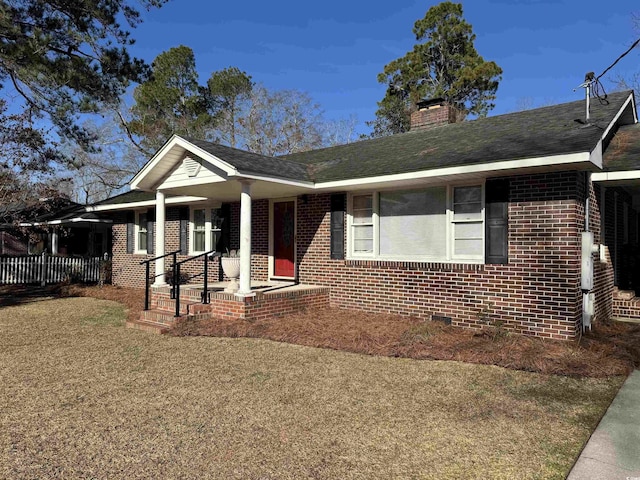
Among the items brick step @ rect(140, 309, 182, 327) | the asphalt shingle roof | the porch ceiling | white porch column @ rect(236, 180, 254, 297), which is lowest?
brick step @ rect(140, 309, 182, 327)

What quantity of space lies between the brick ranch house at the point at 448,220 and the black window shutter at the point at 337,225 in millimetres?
26

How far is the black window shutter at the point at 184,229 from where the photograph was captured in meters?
13.7

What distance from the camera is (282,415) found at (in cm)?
424

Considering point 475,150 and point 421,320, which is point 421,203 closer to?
point 475,150

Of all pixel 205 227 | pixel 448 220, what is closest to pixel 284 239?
pixel 205 227

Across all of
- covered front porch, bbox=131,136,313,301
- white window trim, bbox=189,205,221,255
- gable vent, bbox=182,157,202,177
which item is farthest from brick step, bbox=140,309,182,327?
white window trim, bbox=189,205,221,255

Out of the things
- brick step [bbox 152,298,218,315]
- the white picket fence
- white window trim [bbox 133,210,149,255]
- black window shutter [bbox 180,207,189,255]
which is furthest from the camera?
the white picket fence

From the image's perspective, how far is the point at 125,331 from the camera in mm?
8516

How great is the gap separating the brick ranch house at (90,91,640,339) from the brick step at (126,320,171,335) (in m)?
0.08

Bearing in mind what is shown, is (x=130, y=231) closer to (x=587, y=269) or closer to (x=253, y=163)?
(x=253, y=163)

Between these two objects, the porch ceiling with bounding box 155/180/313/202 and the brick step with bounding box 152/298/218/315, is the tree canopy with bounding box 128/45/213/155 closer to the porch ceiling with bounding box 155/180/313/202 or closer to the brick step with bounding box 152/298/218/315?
the porch ceiling with bounding box 155/180/313/202

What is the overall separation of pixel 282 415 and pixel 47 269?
16.9 meters

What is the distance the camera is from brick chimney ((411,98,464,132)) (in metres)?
12.8

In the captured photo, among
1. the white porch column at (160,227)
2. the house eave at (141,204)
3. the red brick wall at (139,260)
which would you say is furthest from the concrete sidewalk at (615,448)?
the house eave at (141,204)
